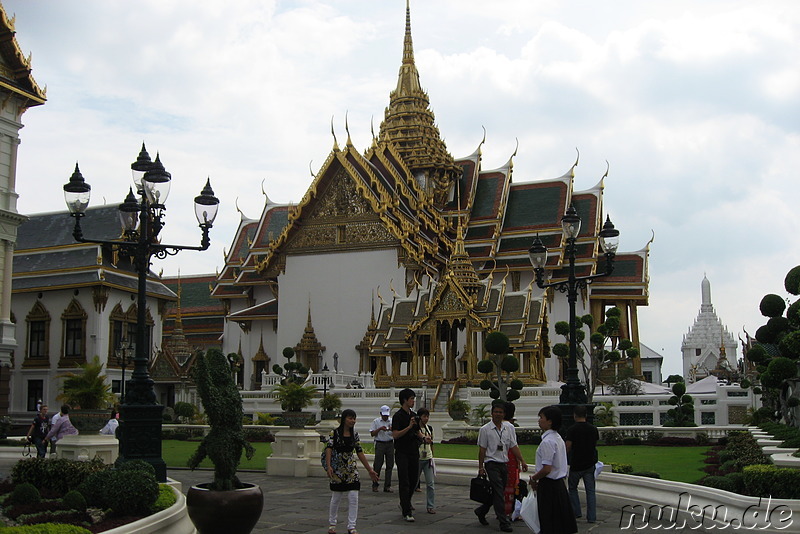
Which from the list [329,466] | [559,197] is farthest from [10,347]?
[559,197]

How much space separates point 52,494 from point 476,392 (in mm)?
18626

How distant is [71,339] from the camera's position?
35.8m

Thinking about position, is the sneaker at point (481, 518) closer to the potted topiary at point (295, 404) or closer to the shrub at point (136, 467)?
the shrub at point (136, 467)

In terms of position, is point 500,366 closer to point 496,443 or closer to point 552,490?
point 496,443

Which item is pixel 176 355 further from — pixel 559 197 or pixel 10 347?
pixel 559 197

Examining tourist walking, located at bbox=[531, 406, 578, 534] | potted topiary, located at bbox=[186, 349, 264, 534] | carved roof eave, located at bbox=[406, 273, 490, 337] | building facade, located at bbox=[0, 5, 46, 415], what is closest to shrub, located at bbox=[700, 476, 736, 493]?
tourist walking, located at bbox=[531, 406, 578, 534]

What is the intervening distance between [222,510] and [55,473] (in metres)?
3.67

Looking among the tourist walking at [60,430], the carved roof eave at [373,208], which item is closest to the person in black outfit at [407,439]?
the tourist walking at [60,430]

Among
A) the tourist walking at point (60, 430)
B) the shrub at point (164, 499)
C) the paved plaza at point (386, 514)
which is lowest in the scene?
the paved plaza at point (386, 514)

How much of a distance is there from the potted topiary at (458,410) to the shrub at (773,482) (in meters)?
16.2

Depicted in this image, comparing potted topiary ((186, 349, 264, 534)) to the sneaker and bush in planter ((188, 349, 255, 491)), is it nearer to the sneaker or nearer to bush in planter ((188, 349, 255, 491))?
bush in planter ((188, 349, 255, 491))

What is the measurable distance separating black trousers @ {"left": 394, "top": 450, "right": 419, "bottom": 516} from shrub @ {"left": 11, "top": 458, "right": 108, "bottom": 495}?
11.1 ft

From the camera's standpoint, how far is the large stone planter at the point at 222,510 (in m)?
7.68

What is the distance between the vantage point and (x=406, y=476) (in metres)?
10.6
